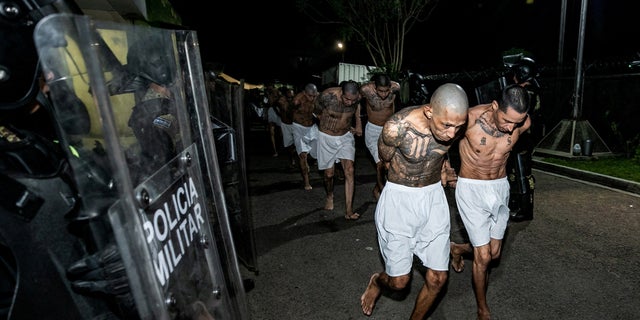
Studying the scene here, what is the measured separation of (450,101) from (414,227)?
1037 mm

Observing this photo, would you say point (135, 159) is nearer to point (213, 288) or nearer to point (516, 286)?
point (213, 288)

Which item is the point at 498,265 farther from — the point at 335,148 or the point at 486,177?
the point at 335,148

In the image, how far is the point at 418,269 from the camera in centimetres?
405

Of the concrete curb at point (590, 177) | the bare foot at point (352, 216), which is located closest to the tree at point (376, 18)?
the concrete curb at point (590, 177)

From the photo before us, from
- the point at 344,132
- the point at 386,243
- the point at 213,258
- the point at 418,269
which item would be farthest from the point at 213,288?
the point at 344,132

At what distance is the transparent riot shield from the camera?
0.86m

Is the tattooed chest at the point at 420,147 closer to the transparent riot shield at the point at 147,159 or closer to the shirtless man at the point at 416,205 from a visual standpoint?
the shirtless man at the point at 416,205

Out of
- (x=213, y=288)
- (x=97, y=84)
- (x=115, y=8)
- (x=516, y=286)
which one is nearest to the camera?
(x=97, y=84)

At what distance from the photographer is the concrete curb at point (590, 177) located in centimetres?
675

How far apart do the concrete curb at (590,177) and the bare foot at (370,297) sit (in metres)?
6.09

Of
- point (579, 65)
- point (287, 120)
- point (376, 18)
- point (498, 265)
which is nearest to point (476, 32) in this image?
point (376, 18)

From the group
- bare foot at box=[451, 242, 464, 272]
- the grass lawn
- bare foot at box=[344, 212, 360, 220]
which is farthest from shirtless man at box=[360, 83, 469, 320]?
the grass lawn

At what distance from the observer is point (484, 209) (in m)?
3.22

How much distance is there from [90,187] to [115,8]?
6.82m
